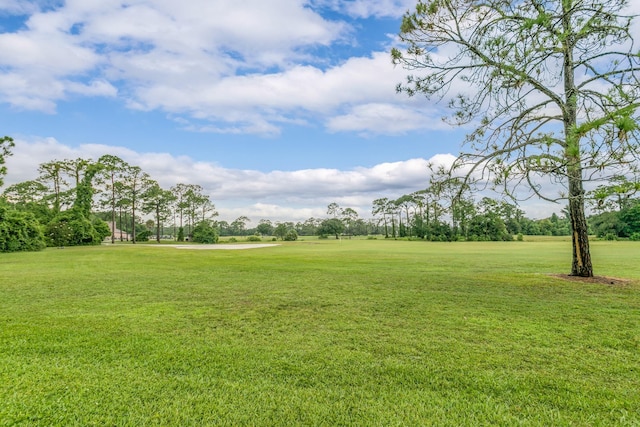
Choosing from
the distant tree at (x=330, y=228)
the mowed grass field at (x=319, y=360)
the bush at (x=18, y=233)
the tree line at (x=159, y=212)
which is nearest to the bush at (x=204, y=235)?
the tree line at (x=159, y=212)

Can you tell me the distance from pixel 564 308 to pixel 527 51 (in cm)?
592

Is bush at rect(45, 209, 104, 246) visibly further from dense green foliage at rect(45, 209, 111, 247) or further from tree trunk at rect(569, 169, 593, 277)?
tree trunk at rect(569, 169, 593, 277)

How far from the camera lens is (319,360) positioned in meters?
3.90

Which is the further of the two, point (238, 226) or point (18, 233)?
point (238, 226)

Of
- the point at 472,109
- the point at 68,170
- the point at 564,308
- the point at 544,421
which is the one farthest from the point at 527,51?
the point at 68,170

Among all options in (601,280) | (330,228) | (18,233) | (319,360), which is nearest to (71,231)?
(18,233)

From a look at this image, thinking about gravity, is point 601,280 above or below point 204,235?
below

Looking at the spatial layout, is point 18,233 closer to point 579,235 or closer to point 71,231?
point 71,231

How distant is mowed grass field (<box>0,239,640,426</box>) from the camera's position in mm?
2805

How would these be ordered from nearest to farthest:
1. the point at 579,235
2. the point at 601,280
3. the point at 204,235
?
the point at 601,280
the point at 579,235
the point at 204,235

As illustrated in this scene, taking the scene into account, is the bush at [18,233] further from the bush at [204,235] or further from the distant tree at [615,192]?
the distant tree at [615,192]

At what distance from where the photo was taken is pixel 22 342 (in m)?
4.48

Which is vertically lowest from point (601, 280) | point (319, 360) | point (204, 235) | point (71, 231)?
point (601, 280)

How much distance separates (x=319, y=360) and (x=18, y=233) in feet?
114
